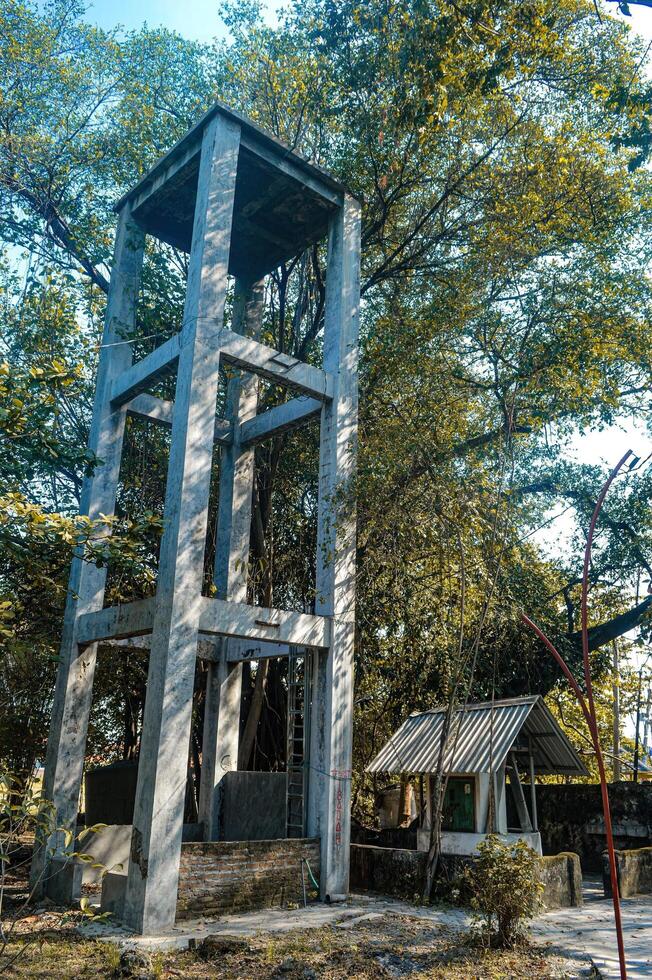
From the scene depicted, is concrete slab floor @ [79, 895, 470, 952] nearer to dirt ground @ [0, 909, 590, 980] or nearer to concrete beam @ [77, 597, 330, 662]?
dirt ground @ [0, 909, 590, 980]

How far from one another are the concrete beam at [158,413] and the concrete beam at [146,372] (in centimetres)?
28

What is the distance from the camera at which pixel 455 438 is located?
13.2 meters

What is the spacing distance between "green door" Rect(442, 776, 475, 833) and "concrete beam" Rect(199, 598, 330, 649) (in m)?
2.94

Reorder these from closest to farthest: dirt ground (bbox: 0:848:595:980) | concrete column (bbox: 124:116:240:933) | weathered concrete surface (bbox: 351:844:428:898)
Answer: dirt ground (bbox: 0:848:595:980)
concrete column (bbox: 124:116:240:933)
weathered concrete surface (bbox: 351:844:428:898)

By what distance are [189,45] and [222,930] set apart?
50.1 ft

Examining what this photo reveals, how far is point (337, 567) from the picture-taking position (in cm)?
1131

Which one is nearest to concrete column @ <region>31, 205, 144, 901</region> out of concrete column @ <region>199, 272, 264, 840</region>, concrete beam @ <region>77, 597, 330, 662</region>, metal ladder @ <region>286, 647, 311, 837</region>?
concrete beam @ <region>77, 597, 330, 662</region>

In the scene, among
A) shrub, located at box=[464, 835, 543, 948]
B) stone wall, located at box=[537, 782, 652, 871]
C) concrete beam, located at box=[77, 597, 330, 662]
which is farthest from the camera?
stone wall, located at box=[537, 782, 652, 871]

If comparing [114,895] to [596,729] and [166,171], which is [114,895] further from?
[166,171]

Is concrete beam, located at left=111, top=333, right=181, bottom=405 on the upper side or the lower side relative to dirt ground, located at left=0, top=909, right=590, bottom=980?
upper

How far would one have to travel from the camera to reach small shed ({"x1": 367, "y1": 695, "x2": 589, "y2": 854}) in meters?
11.1

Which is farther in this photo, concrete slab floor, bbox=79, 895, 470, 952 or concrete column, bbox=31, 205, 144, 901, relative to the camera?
concrete column, bbox=31, 205, 144, 901

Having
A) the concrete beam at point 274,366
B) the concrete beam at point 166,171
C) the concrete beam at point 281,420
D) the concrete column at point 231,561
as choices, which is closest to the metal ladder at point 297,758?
the concrete column at point 231,561

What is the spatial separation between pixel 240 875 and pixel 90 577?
15.8 ft
